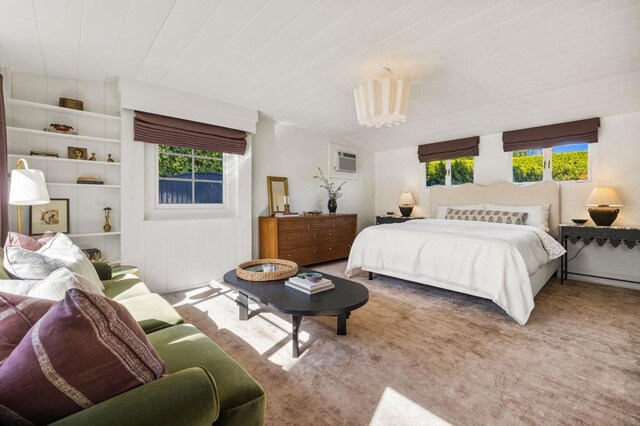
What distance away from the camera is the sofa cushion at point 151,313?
157 centimetres

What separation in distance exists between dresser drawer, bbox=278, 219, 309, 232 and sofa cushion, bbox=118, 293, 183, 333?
2320 mm

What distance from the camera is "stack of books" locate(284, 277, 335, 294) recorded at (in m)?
2.12

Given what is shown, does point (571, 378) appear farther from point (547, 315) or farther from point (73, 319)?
point (73, 319)

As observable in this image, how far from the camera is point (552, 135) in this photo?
4055 millimetres

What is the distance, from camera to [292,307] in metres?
1.86

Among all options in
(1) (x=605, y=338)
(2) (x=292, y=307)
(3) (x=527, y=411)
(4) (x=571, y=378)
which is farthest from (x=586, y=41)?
(2) (x=292, y=307)

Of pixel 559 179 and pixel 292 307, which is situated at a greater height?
pixel 559 179

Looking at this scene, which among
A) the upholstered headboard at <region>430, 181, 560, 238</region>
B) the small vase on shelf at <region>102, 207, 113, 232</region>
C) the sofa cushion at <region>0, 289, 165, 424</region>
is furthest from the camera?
the upholstered headboard at <region>430, 181, 560, 238</region>

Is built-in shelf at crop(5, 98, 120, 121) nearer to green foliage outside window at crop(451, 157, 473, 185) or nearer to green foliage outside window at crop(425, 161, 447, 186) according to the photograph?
green foliage outside window at crop(425, 161, 447, 186)

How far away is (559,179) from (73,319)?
5.20 metres

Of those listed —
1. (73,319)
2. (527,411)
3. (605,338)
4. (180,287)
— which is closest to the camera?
(73,319)

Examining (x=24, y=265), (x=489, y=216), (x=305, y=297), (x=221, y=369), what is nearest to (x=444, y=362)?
(x=305, y=297)

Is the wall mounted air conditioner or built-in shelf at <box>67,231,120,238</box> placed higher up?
the wall mounted air conditioner

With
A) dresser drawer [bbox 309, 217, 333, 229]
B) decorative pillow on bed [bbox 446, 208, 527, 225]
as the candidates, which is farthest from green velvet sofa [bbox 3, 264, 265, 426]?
decorative pillow on bed [bbox 446, 208, 527, 225]
